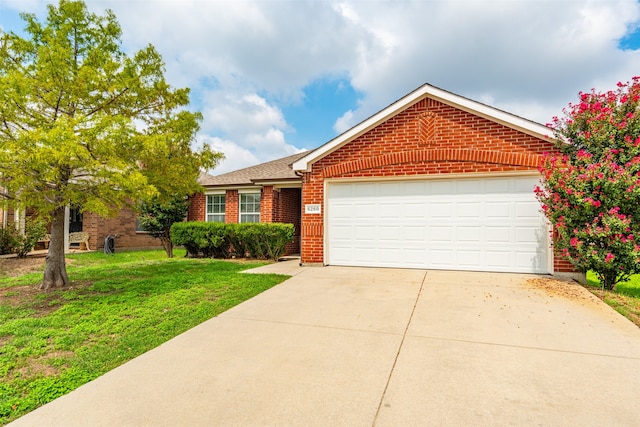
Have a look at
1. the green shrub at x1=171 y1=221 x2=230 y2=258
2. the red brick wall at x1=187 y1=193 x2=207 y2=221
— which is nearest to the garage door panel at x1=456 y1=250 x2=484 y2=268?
the green shrub at x1=171 y1=221 x2=230 y2=258

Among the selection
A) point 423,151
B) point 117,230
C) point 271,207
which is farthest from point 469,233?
point 117,230

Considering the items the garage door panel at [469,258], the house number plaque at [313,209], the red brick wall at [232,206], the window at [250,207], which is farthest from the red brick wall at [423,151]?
the red brick wall at [232,206]

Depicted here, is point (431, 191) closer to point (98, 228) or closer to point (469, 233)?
point (469, 233)

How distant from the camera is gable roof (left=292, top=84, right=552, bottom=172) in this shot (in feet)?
25.0

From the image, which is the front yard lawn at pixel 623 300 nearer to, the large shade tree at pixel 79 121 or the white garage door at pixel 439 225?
the white garage door at pixel 439 225

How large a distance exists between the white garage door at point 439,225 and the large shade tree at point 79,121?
4.41m

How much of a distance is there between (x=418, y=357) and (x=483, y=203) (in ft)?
18.7

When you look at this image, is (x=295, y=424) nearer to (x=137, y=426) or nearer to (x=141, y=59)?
(x=137, y=426)

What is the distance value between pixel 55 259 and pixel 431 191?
29.0 ft

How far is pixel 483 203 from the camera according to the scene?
8.04 metres

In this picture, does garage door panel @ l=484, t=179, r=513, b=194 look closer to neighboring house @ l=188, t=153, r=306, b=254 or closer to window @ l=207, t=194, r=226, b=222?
neighboring house @ l=188, t=153, r=306, b=254

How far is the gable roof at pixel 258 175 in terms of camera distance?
12609mm

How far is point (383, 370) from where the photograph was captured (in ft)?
10.7

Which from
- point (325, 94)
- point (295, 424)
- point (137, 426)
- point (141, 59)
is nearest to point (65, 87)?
point (141, 59)
